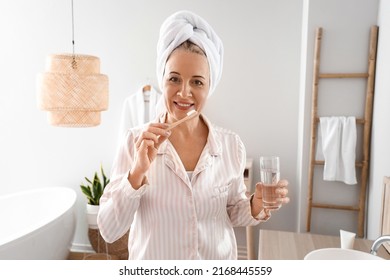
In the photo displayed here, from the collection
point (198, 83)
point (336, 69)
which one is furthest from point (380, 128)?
point (198, 83)

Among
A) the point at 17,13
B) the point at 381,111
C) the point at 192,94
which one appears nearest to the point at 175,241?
the point at 192,94

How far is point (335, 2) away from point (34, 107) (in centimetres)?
218

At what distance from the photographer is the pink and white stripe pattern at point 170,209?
30.3 inches

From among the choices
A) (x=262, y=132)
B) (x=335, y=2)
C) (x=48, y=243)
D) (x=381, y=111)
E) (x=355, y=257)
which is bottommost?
(x=48, y=243)

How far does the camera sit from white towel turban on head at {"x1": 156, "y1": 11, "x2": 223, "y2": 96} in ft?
2.52

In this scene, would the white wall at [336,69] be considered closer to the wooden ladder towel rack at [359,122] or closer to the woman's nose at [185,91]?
the wooden ladder towel rack at [359,122]

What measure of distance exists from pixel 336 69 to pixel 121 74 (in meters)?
1.43

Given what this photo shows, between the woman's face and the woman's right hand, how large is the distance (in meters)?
0.09

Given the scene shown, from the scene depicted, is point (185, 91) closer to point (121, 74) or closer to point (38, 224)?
point (38, 224)

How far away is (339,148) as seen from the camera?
1792 mm

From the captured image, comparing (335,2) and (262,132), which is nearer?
(335,2)
